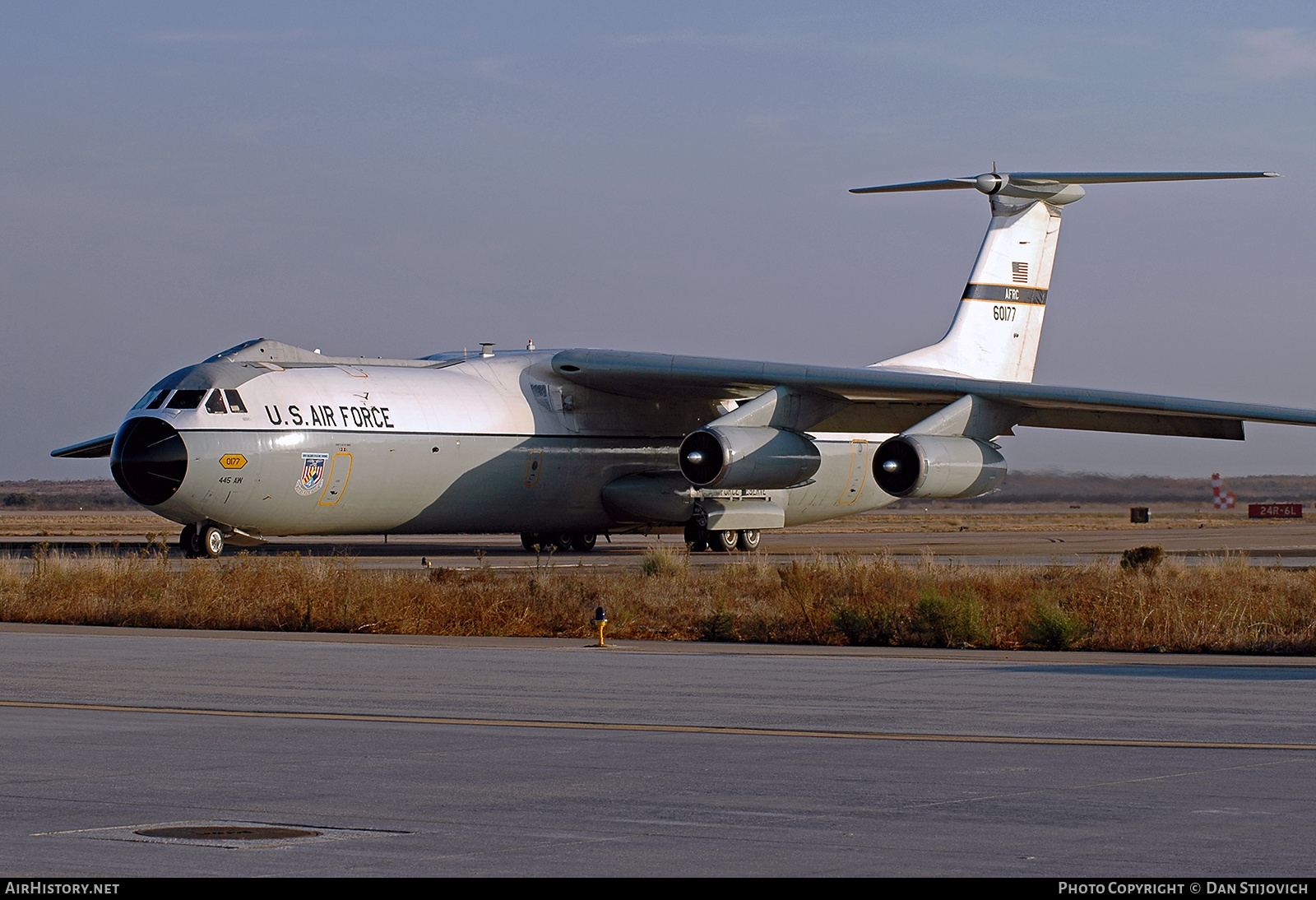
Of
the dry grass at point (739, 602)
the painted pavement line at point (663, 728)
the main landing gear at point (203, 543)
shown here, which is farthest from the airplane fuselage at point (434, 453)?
the painted pavement line at point (663, 728)

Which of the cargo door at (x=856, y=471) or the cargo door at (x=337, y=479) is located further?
the cargo door at (x=856, y=471)

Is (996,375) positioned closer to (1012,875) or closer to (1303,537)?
(1303,537)

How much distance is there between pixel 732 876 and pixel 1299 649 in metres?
12.3

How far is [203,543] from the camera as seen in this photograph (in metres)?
29.2

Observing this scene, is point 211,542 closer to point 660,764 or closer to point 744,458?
point 744,458

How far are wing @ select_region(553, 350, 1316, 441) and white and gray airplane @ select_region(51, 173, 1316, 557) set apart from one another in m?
0.05

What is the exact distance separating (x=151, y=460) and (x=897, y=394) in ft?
44.9

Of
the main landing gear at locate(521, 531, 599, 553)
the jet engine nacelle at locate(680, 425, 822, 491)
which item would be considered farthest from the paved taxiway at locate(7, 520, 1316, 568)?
the jet engine nacelle at locate(680, 425, 822, 491)

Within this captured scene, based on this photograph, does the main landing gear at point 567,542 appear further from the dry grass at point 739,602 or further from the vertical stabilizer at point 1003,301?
the dry grass at point 739,602

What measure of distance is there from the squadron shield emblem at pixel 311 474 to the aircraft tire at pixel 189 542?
2064mm

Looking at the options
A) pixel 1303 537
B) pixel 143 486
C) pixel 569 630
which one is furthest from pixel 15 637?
pixel 1303 537

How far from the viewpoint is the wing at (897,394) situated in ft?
99.2

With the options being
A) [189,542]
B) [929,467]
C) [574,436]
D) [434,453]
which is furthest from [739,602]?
[574,436]

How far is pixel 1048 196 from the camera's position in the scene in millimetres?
39500
